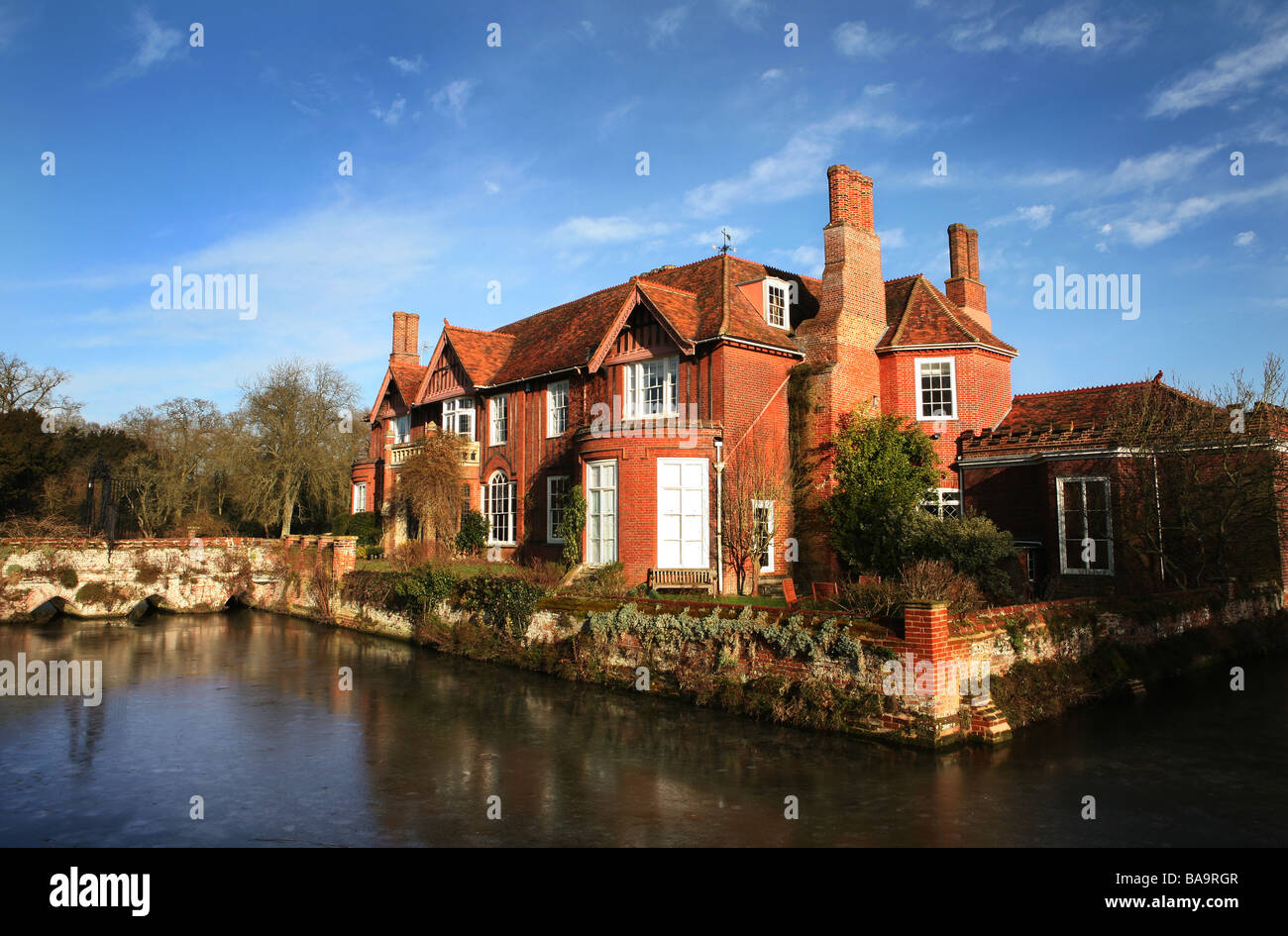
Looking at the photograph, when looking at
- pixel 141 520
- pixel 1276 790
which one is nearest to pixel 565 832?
pixel 1276 790

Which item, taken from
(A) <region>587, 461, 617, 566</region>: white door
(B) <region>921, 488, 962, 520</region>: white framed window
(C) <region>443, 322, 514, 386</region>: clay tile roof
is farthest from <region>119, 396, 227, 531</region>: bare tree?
(B) <region>921, 488, 962, 520</region>: white framed window

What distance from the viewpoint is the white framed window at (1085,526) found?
1945cm

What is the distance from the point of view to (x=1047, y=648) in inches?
516

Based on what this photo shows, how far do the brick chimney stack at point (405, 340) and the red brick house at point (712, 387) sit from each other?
10085 millimetres

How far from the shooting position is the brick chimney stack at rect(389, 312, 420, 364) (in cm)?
3831

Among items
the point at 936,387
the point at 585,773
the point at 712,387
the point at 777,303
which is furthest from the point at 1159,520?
the point at 585,773

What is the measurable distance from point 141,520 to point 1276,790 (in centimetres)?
4568

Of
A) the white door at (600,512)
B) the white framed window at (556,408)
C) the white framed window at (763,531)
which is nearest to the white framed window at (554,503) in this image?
the white framed window at (556,408)

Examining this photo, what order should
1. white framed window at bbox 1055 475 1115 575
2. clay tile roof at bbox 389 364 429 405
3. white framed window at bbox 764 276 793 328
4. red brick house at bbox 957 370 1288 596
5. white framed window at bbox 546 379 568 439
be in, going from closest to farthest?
red brick house at bbox 957 370 1288 596 < white framed window at bbox 1055 475 1115 575 < white framed window at bbox 764 276 793 328 < white framed window at bbox 546 379 568 439 < clay tile roof at bbox 389 364 429 405

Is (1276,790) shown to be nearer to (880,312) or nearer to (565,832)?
(565,832)

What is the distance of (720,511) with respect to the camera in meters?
21.0

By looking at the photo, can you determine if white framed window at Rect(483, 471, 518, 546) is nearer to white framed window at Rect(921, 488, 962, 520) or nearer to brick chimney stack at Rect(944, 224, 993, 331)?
white framed window at Rect(921, 488, 962, 520)

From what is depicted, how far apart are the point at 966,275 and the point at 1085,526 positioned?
11250 mm

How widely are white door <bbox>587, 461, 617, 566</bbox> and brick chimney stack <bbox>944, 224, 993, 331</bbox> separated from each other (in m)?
14.4
